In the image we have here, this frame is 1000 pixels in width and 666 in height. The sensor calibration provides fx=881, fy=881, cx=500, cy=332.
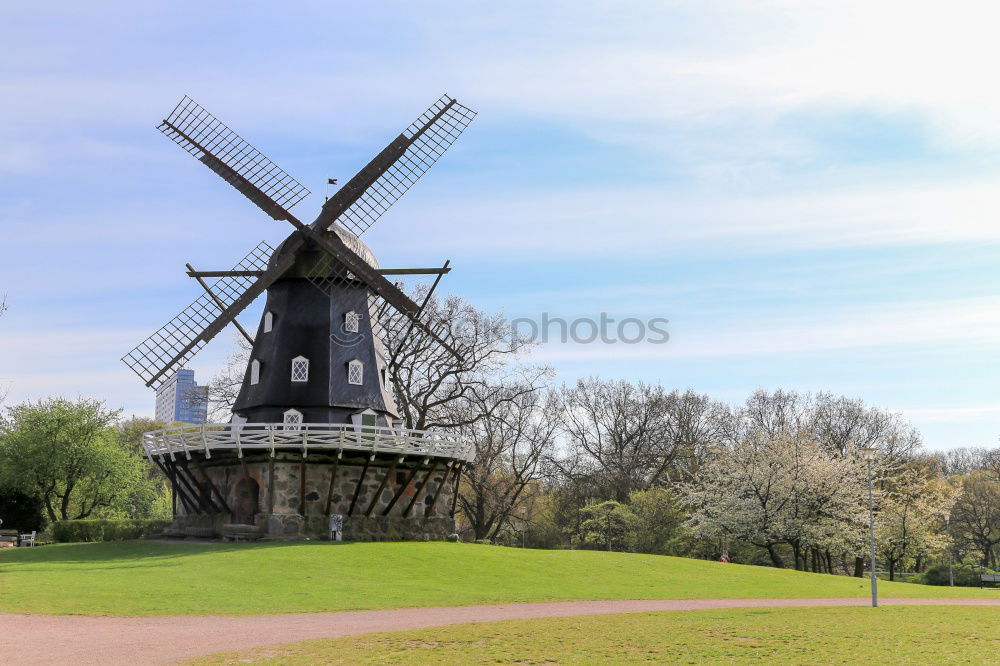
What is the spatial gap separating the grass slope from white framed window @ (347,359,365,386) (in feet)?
55.8

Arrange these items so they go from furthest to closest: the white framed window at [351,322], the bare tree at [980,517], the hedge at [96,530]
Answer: the bare tree at [980,517] → the hedge at [96,530] → the white framed window at [351,322]

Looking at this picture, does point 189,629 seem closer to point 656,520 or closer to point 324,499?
point 324,499

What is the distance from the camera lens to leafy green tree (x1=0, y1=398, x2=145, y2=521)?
4547 cm

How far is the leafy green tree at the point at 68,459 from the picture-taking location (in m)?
45.5

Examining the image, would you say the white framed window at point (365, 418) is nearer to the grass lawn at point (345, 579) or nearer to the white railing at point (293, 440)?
the white railing at point (293, 440)

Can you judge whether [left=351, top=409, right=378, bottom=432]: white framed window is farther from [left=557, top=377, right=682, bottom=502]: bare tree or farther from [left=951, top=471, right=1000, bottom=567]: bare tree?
[left=951, top=471, right=1000, bottom=567]: bare tree

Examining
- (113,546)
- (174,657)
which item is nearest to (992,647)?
(174,657)

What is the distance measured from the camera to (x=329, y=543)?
93.6 ft

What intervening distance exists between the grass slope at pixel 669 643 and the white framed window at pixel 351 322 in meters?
18.2

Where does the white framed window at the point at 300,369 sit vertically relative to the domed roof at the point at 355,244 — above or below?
below

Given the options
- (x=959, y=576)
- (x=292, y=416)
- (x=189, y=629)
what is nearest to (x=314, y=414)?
(x=292, y=416)

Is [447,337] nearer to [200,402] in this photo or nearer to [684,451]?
[200,402]

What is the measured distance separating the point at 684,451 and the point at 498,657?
136 feet

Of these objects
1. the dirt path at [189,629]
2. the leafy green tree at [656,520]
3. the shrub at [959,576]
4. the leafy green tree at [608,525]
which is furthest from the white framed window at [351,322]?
the shrub at [959,576]
